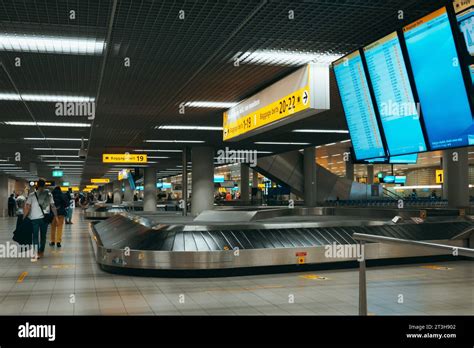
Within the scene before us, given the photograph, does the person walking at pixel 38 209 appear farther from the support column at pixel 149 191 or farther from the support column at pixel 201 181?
the support column at pixel 149 191

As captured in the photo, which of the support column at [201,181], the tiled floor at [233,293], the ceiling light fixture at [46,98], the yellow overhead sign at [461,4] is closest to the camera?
the yellow overhead sign at [461,4]

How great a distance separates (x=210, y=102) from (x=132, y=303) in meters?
6.90

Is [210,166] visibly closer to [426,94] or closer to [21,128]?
[21,128]

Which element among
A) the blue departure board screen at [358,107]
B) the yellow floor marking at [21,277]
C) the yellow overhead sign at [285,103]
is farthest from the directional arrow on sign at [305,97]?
→ the yellow floor marking at [21,277]

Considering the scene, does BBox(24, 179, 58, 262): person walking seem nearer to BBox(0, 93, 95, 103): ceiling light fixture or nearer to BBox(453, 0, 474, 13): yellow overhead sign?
BBox(0, 93, 95, 103): ceiling light fixture

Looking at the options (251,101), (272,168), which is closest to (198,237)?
(251,101)

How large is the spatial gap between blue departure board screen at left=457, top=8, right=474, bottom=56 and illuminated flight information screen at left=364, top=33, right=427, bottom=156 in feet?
3.41

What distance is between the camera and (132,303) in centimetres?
707

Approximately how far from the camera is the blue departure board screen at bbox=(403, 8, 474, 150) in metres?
5.93

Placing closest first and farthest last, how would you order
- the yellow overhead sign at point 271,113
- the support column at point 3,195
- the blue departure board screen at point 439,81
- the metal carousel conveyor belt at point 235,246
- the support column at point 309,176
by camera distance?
the blue departure board screen at point 439,81 < the yellow overhead sign at point 271,113 < the metal carousel conveyor belt at point 235,246 < the support column at point 309,176 < the support column at point 3,195

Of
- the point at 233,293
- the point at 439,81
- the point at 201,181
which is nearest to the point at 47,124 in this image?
the point at 201,181

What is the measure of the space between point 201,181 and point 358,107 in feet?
48.7

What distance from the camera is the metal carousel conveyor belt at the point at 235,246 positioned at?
9.84 metres

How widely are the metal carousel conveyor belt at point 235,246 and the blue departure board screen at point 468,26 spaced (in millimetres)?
5736
